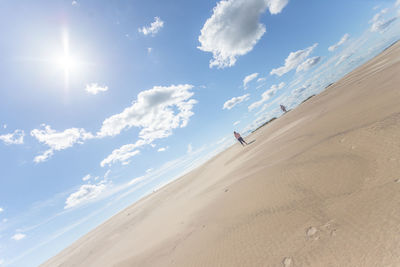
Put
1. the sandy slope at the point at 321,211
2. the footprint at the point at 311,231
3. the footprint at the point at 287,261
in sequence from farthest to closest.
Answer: the footprint at the point at 311,231 → the footprint at the point at 287,261 → the sandy slope at the point at 321,211

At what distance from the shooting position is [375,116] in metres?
4.99

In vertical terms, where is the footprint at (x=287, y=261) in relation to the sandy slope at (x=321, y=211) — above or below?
below

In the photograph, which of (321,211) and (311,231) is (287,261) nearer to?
(311,231)

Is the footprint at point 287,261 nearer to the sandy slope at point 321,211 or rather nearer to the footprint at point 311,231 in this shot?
the sandy slope at point 321,211

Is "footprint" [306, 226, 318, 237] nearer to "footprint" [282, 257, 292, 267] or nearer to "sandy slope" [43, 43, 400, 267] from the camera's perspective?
"sandy slope" [43, 43, 400, 267]

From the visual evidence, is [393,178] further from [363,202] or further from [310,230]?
[310,230]

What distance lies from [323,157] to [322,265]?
3.09 meters

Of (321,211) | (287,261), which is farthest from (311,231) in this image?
(287,261)

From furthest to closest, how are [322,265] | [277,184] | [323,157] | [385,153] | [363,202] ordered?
[277,184] < [323,157] < [385,153] < [363,202] < [322,265]

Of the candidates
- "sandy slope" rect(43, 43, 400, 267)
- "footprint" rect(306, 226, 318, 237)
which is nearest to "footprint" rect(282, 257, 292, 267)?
"sandy slope" rect(43, 43, 400, 267)

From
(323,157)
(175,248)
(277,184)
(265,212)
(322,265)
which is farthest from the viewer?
(175,248)

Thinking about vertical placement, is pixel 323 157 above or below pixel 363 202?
above

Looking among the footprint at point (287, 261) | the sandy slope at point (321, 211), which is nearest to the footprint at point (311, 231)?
the sandy slope at point (321, 211)

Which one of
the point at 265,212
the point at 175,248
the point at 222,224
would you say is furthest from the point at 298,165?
the point at 175,248
